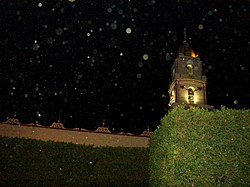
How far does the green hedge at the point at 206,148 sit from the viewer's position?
13.9 m

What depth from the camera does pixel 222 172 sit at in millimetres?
14000

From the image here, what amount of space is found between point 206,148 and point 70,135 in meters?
18.0

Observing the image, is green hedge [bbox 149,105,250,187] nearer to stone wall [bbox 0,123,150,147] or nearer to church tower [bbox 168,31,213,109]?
stone wall [bbox 0,123,150,147]

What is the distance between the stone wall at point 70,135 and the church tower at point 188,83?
690 cm

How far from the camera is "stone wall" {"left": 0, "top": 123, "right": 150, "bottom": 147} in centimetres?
2834

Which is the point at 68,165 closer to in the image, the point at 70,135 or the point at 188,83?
the point at 70,135

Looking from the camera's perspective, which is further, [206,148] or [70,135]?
[70,135]

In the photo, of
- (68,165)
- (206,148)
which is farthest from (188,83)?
(206,148)

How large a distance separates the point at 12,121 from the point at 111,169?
1197cm

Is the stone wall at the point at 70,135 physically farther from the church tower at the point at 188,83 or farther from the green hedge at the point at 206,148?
the green hedge at the point at 206,148

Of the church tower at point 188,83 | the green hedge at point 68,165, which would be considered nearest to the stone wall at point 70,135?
the green hedge at point 68,165

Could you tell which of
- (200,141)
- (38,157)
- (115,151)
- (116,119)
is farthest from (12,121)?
(200,141)

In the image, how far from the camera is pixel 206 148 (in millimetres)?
14305

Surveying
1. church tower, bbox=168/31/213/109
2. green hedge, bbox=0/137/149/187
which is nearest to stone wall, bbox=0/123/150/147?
green hedge, bbox=0/137/149/187
